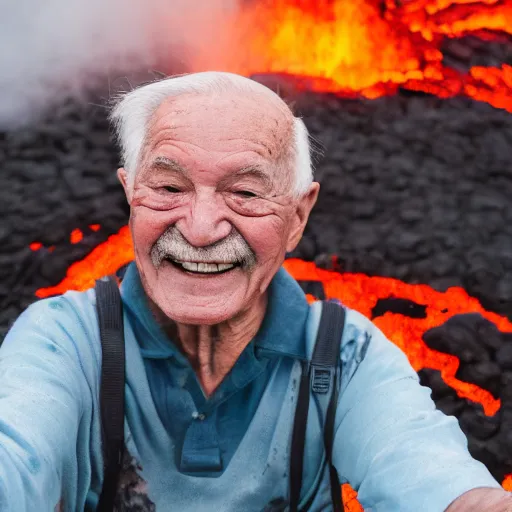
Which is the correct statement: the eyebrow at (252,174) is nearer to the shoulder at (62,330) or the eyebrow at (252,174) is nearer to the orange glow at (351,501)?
the shoulder at (62,330)

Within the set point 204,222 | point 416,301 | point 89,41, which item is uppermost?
point 204,222

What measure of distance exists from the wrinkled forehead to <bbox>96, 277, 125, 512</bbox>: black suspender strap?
42 cm

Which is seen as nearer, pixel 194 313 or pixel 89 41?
pixel 194 313

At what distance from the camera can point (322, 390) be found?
5.70 ft

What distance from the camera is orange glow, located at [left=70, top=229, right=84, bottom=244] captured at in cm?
421

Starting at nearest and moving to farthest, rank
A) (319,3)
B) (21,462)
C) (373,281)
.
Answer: (21,462) < (373,281) < (319,3)

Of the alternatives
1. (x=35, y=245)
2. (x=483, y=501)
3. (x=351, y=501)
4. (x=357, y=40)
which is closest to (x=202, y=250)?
(x=483, y=501)

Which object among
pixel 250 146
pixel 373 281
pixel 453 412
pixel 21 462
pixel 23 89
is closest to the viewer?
pixel 21 462

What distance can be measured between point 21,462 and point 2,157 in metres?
3.39

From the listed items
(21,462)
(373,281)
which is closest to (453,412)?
(373,281)

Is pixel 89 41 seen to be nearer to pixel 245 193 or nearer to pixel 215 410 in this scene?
pixel 245 193

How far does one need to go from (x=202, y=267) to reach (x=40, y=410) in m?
0.47

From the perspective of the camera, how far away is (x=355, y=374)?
1.72 metres

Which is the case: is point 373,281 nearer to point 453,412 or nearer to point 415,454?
point 453,412
